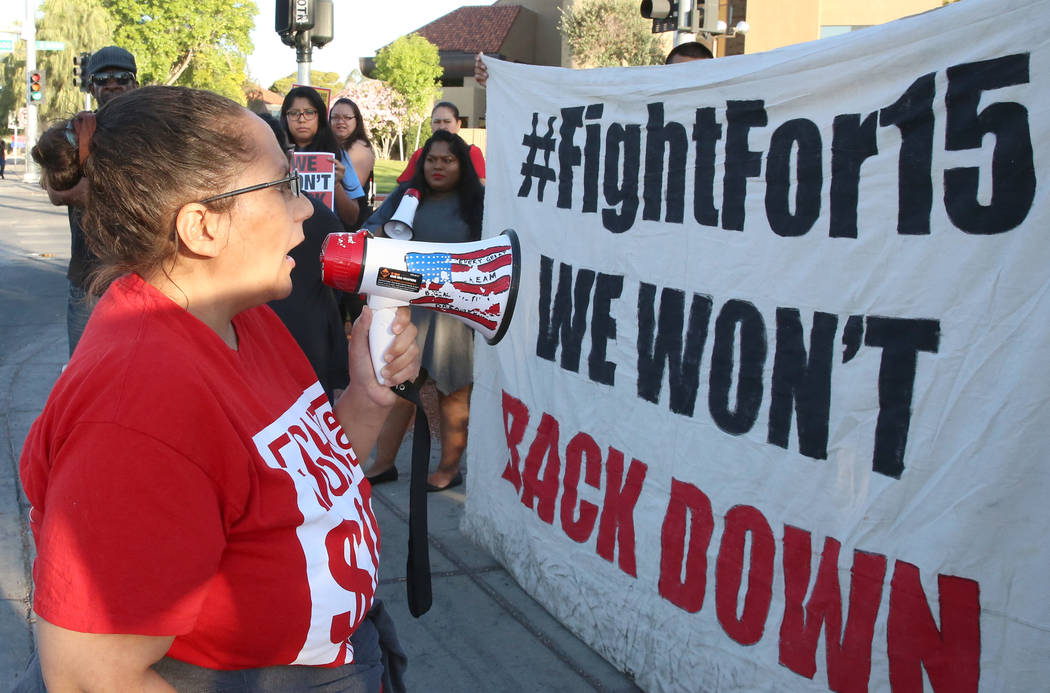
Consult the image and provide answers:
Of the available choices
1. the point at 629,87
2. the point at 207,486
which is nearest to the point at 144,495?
the point at 207,486

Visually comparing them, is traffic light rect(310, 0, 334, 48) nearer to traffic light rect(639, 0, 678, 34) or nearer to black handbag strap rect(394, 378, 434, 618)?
traffic light rect(639, 0, 678, 34)

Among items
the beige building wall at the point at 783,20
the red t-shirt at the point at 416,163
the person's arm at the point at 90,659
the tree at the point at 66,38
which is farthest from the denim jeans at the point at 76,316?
the tree at the point at 66,38

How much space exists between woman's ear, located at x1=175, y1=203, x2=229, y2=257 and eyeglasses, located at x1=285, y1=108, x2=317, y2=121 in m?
4.22

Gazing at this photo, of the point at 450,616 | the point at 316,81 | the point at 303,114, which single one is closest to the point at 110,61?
the point at 303,114

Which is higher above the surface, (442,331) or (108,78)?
(108,78)

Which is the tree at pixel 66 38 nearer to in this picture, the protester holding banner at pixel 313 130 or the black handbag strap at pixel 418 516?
the protester holding banner at pixel 313 130

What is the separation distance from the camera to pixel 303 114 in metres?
5.37

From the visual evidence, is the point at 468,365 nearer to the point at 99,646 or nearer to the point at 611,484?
the point at 611,484

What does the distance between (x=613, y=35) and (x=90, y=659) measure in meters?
34.7

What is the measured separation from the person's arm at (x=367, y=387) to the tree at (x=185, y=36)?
47941mm

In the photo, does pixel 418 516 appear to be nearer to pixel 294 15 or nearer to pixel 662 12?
pixel 294 15

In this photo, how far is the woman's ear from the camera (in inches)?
52.6

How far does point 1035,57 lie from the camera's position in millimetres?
1952

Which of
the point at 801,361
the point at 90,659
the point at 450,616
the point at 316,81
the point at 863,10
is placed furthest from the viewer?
the point at 316,81
